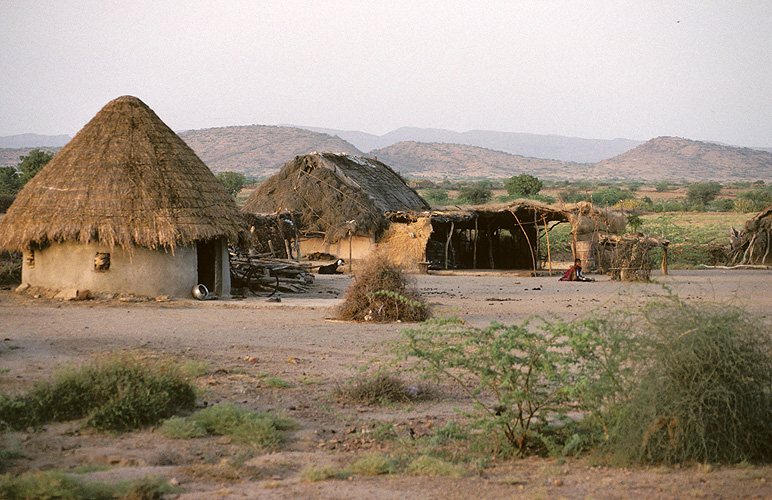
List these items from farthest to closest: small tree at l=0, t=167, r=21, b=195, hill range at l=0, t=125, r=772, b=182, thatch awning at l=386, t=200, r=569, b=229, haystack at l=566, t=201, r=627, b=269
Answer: hill range at l=0, t=125, r=772, b=182
small tree at l=0, t=167, r=21, b=195
thatch awning at l=386, t=200, r=569, b=229
haystack at l=566, t=201, r=627, b=269

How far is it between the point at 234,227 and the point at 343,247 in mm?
10119

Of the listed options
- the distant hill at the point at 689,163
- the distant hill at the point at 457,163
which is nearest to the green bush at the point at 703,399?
the distant hill at the point at 457,163

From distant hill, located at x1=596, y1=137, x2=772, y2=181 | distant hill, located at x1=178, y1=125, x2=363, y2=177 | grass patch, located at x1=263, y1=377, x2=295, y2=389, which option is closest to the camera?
grass patch, located at x1=263, y1=377, x2=295, y2=389

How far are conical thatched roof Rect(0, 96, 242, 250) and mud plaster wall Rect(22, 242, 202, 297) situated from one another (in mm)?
276

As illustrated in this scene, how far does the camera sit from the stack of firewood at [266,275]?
53.2 feet

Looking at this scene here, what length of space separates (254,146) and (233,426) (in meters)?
105

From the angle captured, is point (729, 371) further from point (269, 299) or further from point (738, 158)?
point (738, 158)

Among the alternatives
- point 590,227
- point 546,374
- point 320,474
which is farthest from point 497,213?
point 320,474

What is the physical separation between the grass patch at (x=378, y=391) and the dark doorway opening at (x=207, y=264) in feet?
28.8

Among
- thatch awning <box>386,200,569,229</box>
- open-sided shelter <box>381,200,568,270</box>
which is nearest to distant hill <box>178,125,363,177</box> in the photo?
open-sided shelter <box>381,200,568,270</box>

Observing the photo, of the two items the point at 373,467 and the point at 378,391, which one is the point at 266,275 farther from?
the point at 373,467

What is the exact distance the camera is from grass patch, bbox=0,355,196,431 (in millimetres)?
5531

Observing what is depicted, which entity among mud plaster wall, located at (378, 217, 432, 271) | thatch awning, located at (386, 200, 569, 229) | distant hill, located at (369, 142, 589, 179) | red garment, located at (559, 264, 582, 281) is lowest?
red garment, located at (559, 264, 582, 281)

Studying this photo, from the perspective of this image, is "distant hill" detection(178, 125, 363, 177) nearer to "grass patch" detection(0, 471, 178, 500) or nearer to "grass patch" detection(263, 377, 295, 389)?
"grass patch" detection(263, 377, 295, 389)
